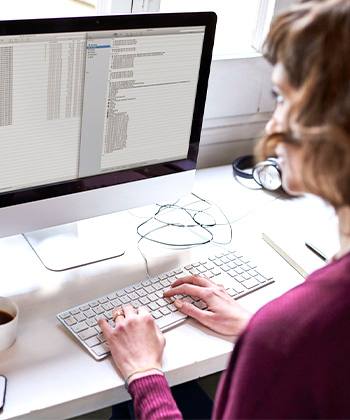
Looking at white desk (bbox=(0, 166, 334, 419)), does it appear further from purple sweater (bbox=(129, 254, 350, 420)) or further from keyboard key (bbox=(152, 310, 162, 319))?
purple sweater (bbox=(129, 254, 350, 420))

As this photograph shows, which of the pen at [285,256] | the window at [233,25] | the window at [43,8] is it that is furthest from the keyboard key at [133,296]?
the window at [233,25]

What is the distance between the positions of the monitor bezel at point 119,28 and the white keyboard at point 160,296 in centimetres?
19

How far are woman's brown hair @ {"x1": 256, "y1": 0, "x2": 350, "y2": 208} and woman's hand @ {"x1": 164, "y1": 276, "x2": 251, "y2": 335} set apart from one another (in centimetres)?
42

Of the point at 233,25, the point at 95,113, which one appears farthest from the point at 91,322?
the point at 233,25

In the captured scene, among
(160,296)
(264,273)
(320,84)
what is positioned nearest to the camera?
(320,84)

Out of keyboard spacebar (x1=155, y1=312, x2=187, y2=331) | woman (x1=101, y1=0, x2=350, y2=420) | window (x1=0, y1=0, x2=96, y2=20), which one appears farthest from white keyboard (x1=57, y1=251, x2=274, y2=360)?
window (x1=0, y1=0, x2=96, y2=20)

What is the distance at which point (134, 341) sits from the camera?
1082 mm

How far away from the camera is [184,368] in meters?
1.08

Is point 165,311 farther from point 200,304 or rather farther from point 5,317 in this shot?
point 5,317

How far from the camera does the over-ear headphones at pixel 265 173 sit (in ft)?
5.42

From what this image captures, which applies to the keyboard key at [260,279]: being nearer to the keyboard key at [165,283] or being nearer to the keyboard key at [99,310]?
the keyboard key at [165,283]

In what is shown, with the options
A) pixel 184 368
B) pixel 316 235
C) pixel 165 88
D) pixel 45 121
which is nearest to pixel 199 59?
pixel 165 88

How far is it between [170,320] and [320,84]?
54 centimetres

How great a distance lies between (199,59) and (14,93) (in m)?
0.36
